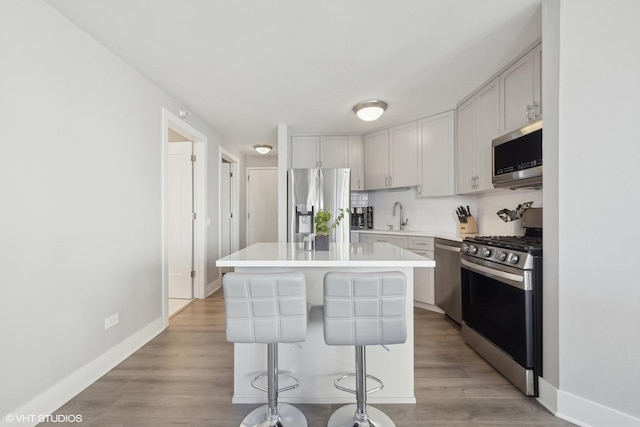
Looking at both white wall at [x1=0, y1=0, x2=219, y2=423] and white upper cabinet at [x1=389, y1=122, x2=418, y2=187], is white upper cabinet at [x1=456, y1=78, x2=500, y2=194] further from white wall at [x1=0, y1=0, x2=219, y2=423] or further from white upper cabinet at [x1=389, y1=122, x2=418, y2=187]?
white wall at [x1=0, y1=0, x2=219, y2=423]

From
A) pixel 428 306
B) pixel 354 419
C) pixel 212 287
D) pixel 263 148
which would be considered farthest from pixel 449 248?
pixel 263 148

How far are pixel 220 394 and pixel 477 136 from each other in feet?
10.2

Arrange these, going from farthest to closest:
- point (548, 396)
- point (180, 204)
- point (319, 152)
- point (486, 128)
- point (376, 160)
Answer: point (319, 152), point (376, 160), point (180, 204), point (486, 128), point (548, 396)

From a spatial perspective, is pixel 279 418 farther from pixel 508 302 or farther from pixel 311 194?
pixel 311 194

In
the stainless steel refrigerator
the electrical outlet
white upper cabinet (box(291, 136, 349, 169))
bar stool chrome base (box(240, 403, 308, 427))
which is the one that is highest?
white upper cabinet (box(291, 136, 349, 169))

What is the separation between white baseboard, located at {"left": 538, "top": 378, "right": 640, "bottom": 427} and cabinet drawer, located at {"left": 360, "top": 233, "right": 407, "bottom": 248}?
2.02 meters

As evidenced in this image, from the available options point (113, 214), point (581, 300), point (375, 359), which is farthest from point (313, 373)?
point (113, 214)

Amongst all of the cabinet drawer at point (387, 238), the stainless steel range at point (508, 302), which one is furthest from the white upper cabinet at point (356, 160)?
the stainless steel range at point (508, 302)

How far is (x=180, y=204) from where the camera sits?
147 inches

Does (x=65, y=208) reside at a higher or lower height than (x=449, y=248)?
higher

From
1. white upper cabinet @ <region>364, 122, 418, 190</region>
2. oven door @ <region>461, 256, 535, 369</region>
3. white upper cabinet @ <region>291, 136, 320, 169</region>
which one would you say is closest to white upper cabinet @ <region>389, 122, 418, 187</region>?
white upper cabinet @ <region>364, 122, 418, 190</region>

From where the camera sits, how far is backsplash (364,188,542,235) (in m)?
2.79

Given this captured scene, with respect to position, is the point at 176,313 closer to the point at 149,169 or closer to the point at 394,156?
the point at 149,169

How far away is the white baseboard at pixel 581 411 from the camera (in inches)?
56.1
